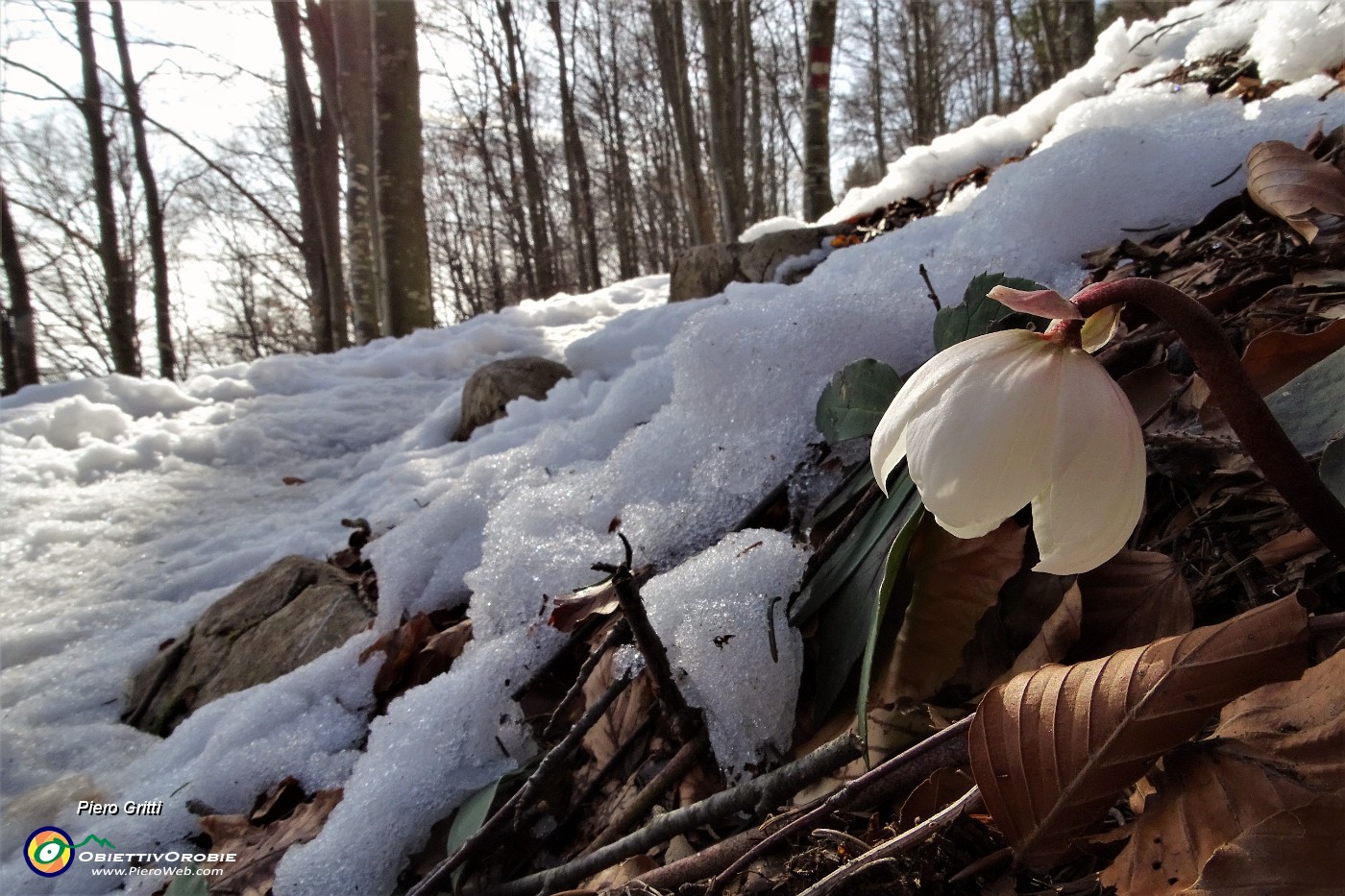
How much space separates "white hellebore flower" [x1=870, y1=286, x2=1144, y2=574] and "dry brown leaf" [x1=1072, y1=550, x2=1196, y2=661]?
0.70ft

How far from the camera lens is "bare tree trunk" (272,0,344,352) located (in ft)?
24.2

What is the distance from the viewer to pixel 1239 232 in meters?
1.09

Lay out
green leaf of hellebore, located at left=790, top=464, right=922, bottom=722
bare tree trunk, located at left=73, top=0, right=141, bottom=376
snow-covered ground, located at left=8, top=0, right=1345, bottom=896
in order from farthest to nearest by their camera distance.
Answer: bare tree trunk, located at left=73, top=0, right=141, bottom=376
snow-covered ground, located at left=8, top=0, right=1345, bottom=896
green leaf of hellebore, located at left=790, top=464, right=922, bottom=722

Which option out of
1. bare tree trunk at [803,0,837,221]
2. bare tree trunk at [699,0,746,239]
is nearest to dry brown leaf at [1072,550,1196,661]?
bare tree trunk at [803,0,837,221]

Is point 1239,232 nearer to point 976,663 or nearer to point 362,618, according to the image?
point 976,663

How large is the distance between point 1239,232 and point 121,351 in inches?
316

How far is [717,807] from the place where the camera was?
2.33 feet

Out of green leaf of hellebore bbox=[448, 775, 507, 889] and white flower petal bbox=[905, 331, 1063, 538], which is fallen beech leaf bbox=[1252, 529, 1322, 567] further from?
green leaf of hellebore bbox=[448, 775, 507, 889]

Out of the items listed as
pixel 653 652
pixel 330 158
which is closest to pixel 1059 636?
pixel 653 652

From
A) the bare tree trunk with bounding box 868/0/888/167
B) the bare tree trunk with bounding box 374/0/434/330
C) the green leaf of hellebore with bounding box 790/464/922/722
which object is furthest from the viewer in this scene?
the bare tree trunk with bounding box 868/0/888/167

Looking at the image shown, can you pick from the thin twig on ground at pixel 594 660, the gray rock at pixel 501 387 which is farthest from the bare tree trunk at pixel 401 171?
the thin twig on ground at pixel 594 660

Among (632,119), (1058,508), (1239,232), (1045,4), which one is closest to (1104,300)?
(1058,508)

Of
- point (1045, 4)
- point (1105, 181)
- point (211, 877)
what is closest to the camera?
point (211, 877)

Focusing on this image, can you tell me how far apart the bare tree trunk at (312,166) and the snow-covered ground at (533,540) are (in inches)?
207
